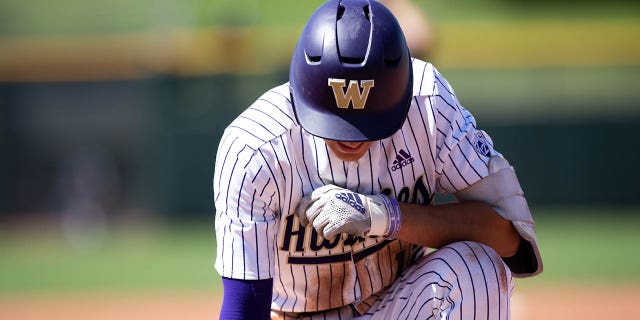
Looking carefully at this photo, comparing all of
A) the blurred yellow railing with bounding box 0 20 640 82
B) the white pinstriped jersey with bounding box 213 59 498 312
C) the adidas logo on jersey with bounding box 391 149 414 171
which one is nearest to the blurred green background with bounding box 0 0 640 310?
the blurred yellow railing with bounding box 0 20 640 82

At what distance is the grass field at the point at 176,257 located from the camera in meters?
8.16

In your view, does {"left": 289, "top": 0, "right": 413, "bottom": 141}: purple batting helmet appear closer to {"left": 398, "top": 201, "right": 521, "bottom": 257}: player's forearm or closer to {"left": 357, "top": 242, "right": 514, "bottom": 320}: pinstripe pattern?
{"left": 398, "top": 201, "right": 521, "bottom": 257}: player's forearm

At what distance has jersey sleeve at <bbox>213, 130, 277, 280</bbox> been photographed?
9.22 feet

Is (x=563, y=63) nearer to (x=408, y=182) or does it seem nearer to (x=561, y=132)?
(x=561, y=132)

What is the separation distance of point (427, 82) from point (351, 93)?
407 millimetres

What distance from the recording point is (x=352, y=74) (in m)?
2.74

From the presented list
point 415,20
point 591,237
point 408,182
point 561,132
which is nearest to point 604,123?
point 561,132

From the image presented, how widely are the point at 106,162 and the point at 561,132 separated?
5.85 meters

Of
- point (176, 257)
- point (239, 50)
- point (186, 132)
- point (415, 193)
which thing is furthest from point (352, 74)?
point (239, 50)

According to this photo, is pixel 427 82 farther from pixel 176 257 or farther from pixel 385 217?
pixel 176 257

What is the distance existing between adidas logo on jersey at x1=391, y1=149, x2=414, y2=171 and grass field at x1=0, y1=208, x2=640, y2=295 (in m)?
5.06

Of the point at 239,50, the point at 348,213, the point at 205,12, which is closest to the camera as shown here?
the point at 348,213

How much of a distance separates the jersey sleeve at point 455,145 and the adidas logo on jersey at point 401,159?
95mm

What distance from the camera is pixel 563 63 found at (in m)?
11.2
